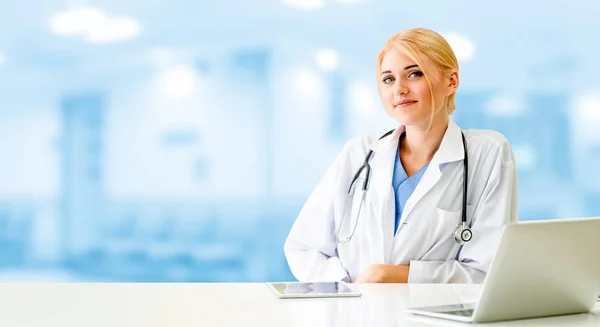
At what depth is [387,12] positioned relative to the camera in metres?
3.92

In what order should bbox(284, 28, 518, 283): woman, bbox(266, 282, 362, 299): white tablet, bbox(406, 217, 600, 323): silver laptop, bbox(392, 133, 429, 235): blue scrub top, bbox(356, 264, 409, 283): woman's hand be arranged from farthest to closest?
bbox(392, 133, 429, 235): blue scrub top → bbox(284, 28, 518, 283): woman → bbox(356, 264, 409, 283): woman's hand → bbox(266, 282, 362, 299): white tablet → bbox(406, 217, 600, 323): silver laptop

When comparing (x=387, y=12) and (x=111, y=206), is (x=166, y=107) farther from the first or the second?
(x=387, y=12)

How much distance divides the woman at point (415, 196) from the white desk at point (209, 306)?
53 cm

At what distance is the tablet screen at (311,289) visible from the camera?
1.35 m

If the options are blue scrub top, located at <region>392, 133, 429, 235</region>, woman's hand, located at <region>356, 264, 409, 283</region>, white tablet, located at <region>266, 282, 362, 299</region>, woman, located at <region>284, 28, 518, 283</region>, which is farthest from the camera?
blue scrub top, located at <region>392, 133, 429, 235</region>

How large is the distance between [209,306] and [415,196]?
101 cm

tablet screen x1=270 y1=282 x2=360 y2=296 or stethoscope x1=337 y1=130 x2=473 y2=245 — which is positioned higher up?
stethoscope x1=337 y1=130 x2=473 y2=245

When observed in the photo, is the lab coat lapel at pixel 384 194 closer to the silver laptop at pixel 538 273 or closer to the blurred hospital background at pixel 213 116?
the silver laptop at pixel 538 273

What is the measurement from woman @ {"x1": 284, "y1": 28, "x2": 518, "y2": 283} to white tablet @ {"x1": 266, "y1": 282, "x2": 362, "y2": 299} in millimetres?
534

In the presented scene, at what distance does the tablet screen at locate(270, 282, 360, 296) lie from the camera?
1.35 meters

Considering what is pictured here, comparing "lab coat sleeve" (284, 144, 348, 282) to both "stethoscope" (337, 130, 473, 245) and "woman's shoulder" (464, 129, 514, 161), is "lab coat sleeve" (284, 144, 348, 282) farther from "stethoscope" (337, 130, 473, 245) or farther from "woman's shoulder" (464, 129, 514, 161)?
"woman's shoulder" (464, 129, 514, 161)

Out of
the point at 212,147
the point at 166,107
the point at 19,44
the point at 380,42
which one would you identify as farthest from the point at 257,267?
the point at 19,44

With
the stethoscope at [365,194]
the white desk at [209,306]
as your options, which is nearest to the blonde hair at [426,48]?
the stethoscope at [365,194]

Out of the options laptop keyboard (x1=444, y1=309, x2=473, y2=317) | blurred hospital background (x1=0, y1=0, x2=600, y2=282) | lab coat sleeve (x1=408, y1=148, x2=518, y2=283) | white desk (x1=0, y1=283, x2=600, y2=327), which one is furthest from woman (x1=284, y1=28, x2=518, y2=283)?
blurred hospital background (x1=0, y1=0, x2=600, y2=282)
